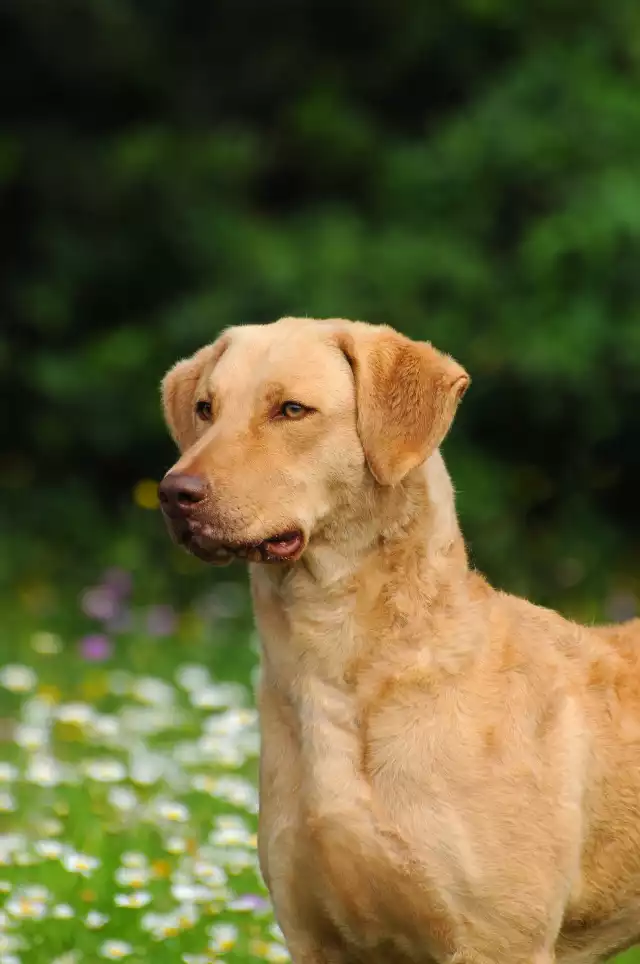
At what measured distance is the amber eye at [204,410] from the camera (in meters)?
3.73

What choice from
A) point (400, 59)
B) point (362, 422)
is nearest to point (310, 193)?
point (400, 59)

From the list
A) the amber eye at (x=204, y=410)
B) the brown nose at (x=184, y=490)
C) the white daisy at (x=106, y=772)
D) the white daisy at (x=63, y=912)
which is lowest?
the white daisy at (x=63, y=912)

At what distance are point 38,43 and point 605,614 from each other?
18.6ft

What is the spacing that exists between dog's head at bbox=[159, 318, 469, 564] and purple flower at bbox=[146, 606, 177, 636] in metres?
4.76

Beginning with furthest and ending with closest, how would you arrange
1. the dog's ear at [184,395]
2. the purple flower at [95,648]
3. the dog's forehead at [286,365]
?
the purple flower at [95,648] < the dog's ear at [184,395] < the dog's forehead at [286,365]

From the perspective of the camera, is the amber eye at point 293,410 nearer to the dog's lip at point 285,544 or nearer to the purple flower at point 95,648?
the dog's lip at point 285,544

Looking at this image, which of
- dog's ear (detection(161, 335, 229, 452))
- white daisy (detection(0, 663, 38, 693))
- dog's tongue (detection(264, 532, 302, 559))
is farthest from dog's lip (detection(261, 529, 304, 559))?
white daisy (detection(0, 663, 38, 693))

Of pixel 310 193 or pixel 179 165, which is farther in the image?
pixel 310 193

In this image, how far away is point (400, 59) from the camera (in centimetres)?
1073

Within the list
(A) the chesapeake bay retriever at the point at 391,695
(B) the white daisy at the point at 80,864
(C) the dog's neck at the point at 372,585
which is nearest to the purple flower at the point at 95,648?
(B) the white daisy at the point at 80,864

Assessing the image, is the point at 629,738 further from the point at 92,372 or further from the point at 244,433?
the point at 92,372

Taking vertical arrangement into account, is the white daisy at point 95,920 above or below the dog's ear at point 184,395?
below

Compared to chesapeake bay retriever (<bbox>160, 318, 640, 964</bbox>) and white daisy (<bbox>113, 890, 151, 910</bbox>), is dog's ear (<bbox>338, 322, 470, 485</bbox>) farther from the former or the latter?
white daisy (<bbox>113, 890, 151, 910</bbox>)

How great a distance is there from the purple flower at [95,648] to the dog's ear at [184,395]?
4075 millimetres
